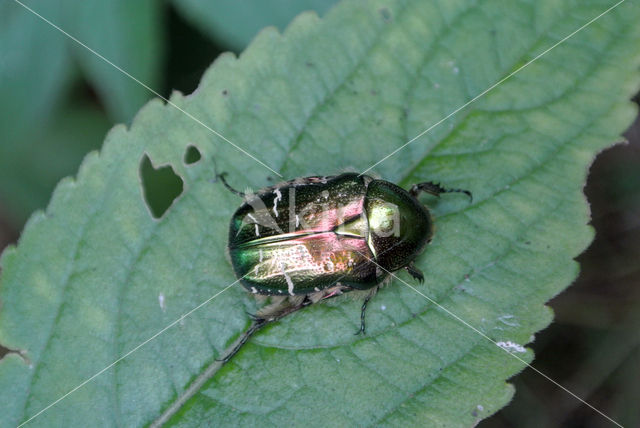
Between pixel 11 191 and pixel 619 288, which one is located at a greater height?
pixel 11 191

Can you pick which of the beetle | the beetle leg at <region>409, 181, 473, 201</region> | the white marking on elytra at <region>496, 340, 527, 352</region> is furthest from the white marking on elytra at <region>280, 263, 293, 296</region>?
the white marking on elytra at <region>496, 340, 527, 352</region>

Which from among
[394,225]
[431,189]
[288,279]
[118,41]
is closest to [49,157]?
[118,41]

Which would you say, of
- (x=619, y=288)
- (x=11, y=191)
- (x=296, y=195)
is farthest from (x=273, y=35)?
(x=619, y=288)

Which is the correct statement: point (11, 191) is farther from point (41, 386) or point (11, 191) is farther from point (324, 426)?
point (324, 426)

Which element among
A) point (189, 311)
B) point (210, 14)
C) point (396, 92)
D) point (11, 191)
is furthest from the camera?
point (11, 191)

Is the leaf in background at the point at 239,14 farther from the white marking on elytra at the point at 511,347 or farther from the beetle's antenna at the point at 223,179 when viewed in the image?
the white marking on elytra at the point at 511,347

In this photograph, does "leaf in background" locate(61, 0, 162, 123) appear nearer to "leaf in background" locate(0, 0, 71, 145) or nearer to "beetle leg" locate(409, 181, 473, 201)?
"leaf in background" locate(0, 0, 71, 145)
